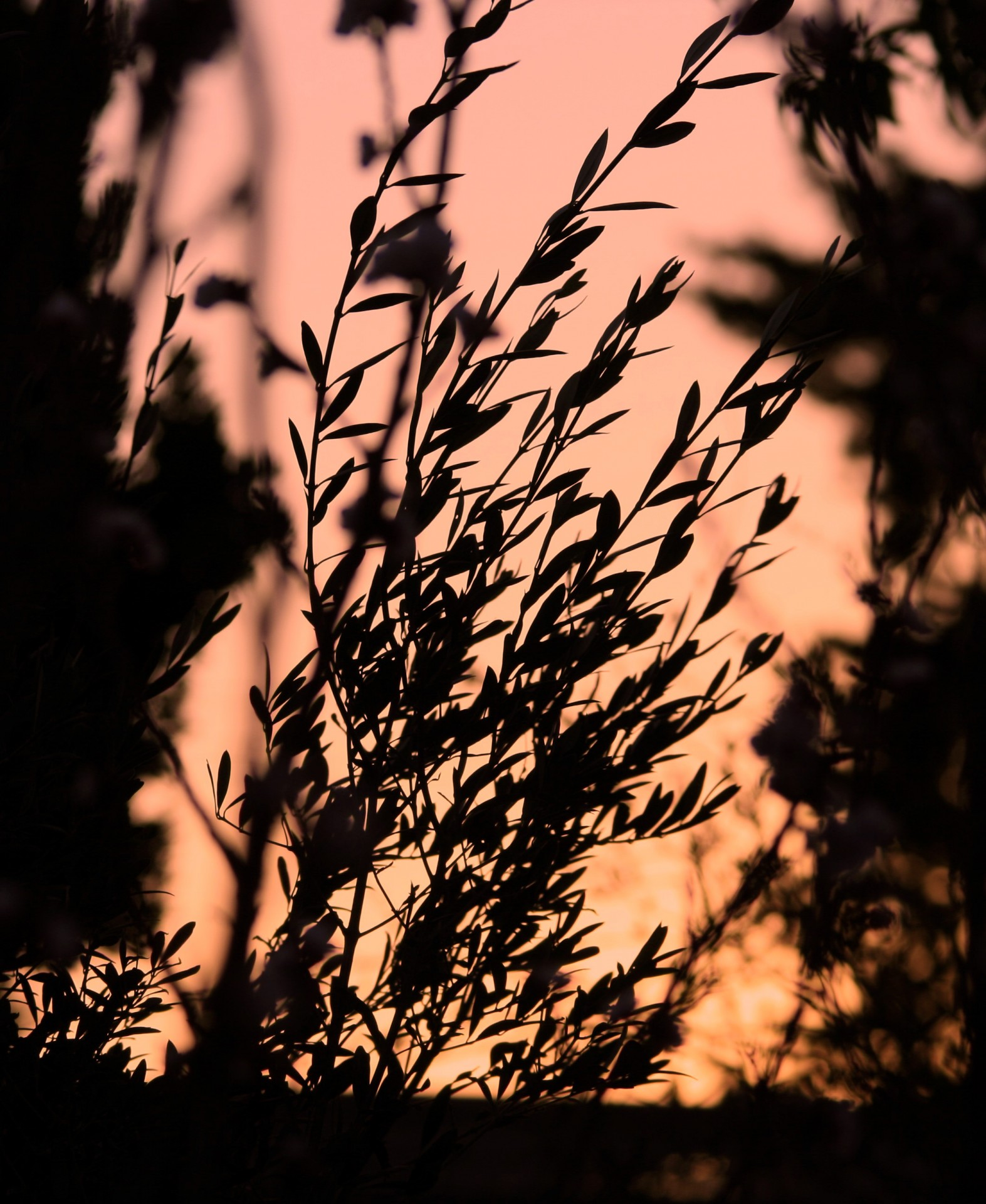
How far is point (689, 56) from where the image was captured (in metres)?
1.11

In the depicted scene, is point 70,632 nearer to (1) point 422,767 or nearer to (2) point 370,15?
(1) point 422,767

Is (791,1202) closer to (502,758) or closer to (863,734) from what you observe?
(863,734)

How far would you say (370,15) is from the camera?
1.94 m

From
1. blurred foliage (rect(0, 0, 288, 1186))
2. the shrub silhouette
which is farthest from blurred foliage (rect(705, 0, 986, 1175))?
blurred foliage (rect(0, 0, 288, 1186))

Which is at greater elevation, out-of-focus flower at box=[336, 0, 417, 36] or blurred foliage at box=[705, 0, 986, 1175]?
out-of-focus flower at box=[336, 0, 417, 36]

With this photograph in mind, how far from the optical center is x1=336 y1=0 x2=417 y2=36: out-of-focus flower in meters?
1.93

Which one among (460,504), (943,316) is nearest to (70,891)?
(460,504)

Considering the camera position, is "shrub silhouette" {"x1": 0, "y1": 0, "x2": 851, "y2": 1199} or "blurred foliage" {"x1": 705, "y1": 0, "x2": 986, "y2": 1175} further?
"blurred foliage" {"x1": 705, "y1": 0, "x2": 986, "y2": 1175}

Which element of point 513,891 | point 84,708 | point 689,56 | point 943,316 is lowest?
point 513,891

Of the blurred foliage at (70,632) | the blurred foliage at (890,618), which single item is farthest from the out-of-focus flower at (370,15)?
the blurred foliage at (890,618)

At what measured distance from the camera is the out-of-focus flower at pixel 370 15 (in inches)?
76.1

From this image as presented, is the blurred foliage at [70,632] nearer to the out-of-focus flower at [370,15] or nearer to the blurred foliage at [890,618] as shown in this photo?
the out-of-focus flower at [370,15]

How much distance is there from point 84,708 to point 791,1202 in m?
2.88

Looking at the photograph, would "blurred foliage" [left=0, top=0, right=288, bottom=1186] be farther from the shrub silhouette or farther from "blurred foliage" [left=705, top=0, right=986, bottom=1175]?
"blurred foliage" [left=705, top=0, right=986, bottom=1175]
